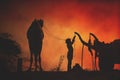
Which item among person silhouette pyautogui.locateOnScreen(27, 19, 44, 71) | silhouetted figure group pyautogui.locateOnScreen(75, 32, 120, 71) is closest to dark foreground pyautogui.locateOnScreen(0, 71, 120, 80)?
person silhouette pyautogui.locateOnScreen(27, 19, 44, 71)

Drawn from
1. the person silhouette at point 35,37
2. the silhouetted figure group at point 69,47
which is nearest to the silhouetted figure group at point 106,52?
the silhouetted figure group at point 69,47

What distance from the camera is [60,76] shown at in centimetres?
3209

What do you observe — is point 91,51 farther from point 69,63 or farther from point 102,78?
point 102,78

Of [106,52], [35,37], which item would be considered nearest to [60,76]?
[35,37]

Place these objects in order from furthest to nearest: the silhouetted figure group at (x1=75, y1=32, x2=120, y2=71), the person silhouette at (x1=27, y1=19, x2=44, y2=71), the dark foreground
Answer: the silhouetted figure group at (x1=75, y1=32, x2=120, y2=71) < the person silhouette at (x1=27, y1=19, x2=44, y2=71) < the dark foreground

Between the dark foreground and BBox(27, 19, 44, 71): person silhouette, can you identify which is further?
BBox(27, 19, 44, 71): person silhouette

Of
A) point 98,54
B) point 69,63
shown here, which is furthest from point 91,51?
point 69,63

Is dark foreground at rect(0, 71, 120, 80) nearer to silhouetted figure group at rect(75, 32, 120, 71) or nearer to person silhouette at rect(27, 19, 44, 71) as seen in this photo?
person silhouette at rect(27, 19, 44, 71)

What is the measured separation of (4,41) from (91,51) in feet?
99.1

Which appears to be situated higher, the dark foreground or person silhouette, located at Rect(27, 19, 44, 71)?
person silhouette, located at Rect(27, 19, 44, 71)

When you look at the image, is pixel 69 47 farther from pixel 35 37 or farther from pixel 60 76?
pixel 60 76

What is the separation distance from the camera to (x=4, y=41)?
6700cm

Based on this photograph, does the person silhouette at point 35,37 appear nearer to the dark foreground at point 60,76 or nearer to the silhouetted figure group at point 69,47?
the silhouetted figure group at point 69,47

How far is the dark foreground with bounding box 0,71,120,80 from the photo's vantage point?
1245 inches
